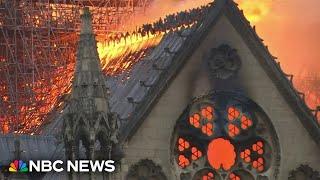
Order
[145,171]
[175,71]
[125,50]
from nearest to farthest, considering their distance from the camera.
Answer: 1. [145,171]
2. [175,71]
3. [125,50]

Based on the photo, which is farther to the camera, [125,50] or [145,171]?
[125,50]

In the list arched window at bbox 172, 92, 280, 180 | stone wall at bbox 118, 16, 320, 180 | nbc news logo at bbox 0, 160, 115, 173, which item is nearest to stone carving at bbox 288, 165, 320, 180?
stone wall at bbox 118, 16, 320, 180

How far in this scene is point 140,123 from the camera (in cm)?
8719

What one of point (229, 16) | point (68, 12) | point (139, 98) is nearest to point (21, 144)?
point (139, 98)

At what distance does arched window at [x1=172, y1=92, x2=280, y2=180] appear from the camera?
88.8 metres

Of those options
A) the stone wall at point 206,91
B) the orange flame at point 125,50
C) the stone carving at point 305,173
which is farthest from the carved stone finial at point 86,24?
the stone carving at point 305,173

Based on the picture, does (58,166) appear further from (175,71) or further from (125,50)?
(125,50)

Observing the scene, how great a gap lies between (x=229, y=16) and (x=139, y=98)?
6.57 m

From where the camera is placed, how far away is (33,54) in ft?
390

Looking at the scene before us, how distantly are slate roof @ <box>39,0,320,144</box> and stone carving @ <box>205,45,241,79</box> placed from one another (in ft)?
3.27

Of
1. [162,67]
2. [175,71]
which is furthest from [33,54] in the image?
[175,71]

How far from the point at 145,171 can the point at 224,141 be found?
4.79 metres

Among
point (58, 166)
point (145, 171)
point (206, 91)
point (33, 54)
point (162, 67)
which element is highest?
point (33, 54)

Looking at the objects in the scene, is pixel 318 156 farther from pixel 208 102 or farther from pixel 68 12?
pixel 68 12
